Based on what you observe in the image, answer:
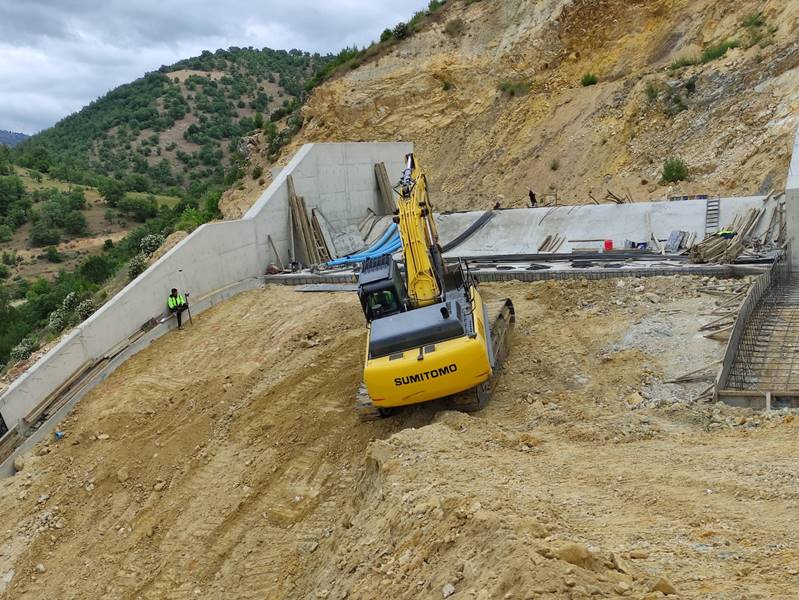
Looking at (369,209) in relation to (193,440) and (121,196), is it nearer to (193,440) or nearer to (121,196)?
(193,440)

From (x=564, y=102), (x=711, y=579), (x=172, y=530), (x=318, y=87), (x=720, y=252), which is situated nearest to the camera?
(x=711, y=579)

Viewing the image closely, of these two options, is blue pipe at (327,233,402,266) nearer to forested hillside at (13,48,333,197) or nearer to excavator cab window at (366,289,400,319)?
excavator cab window at (366,289,400,319)

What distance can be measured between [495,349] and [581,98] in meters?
19.0

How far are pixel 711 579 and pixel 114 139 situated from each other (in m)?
87.0

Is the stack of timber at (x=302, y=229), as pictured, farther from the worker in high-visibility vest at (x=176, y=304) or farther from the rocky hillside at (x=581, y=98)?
the rocky hillside at (x=581, y=98)

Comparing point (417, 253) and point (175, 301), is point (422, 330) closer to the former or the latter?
point (417, 253)

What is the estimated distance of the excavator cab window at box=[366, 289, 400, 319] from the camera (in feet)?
34.1

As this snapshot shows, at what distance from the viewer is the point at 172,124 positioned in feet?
265

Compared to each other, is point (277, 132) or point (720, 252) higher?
point (277, 132)

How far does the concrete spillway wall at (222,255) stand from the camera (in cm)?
1231

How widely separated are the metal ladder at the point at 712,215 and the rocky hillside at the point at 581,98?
1895mm

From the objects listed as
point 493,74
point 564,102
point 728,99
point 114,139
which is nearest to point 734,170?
point 728,99

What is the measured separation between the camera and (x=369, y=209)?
22703 mm

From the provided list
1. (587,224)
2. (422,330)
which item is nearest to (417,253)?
(422,330)
